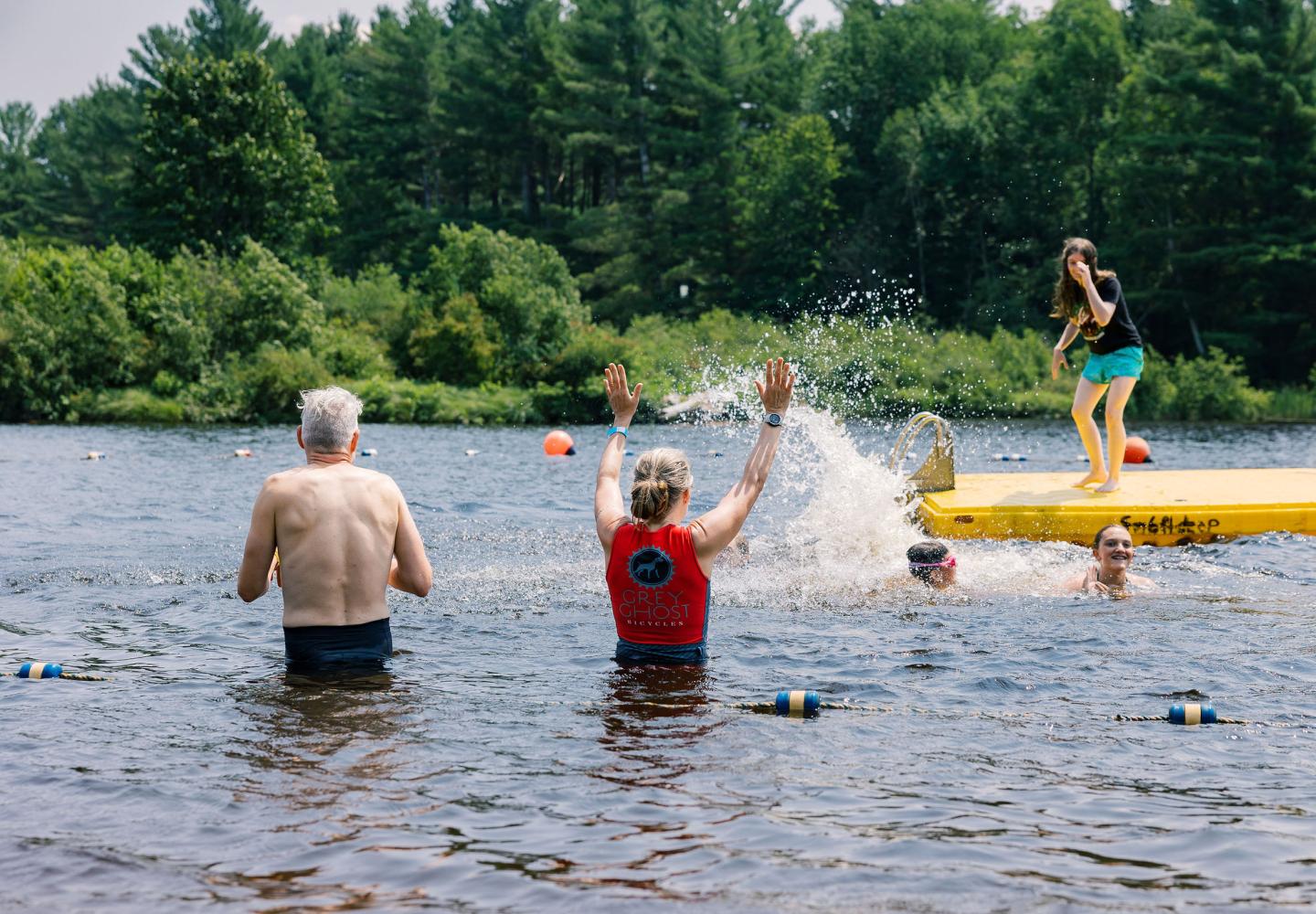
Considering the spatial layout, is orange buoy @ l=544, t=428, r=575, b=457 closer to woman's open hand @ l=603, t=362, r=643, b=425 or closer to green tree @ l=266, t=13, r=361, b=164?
woman's open hand @ l=603, t=362, r=643, b=425

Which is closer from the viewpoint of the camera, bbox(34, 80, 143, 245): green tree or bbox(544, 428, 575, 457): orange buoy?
bbox(544, 428, 575, 457): orange buoy

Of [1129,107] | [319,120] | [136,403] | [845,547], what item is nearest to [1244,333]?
[1129,107]

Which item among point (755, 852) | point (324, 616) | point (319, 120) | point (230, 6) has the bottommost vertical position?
point (755, 852)

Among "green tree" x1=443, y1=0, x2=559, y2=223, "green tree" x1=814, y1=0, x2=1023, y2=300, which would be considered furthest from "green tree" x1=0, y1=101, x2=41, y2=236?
"green tree" x1=814, y1=0, x2=1023, y2=300

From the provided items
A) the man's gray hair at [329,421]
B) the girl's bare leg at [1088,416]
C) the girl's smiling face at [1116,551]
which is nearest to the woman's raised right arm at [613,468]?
the man's gray hair at [329,421]

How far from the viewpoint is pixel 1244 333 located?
4884 centimetres

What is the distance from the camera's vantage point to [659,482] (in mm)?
6617

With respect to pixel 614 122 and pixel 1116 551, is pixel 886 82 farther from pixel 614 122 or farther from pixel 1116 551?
pixel 1116 551

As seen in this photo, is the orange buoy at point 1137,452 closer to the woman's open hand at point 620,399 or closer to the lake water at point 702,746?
the lake water at point 702,746

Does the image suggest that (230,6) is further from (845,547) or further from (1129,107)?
(845,547)

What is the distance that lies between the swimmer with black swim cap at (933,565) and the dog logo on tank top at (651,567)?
4.08 meters

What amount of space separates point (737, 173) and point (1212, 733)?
59.6m

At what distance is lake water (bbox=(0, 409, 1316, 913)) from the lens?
4.82m

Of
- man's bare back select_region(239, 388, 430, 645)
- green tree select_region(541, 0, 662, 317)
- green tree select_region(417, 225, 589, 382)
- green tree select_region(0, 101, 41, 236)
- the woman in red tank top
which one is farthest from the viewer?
green tree select_region(0, 101, 41, 236)
